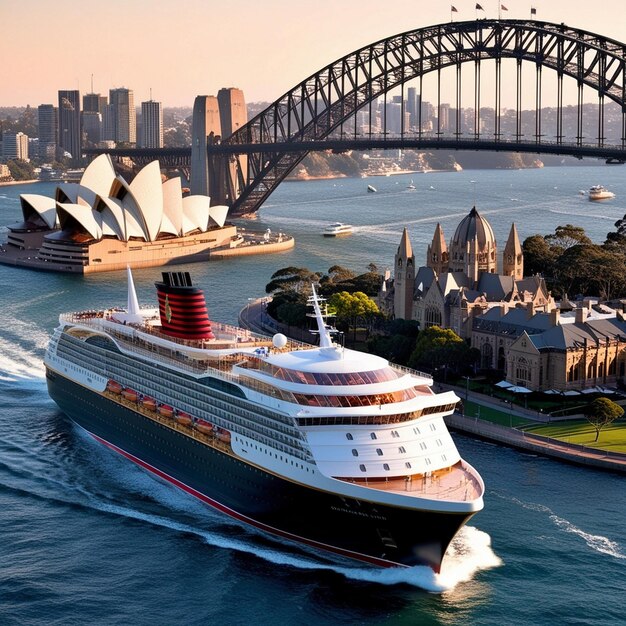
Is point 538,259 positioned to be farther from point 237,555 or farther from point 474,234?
point 237,555

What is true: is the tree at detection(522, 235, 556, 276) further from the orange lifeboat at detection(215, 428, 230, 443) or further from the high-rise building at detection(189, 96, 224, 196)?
the high-rise building at detection(189, 96, 224, 196)

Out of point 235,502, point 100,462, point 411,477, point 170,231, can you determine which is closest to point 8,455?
point 100,462

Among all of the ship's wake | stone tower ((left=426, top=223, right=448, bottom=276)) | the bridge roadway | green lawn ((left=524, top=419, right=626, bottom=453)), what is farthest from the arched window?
the bridge roadway

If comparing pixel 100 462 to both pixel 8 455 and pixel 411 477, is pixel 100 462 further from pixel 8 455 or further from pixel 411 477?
pixel 411 477

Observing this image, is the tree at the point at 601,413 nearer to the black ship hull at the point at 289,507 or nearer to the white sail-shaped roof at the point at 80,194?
the black ship hull at the point at 289,507

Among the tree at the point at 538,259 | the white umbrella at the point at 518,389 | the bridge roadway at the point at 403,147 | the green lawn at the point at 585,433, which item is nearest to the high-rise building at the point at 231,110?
the bridge roadway at the point at 403,147

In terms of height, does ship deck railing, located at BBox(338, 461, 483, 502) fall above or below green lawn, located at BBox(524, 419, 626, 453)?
above
